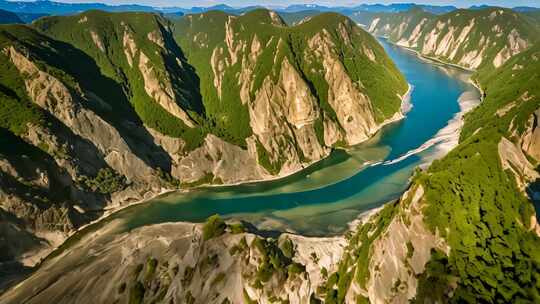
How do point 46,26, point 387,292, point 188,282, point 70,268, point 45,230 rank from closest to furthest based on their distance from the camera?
1. point 387,292
2. point 188,282
3. point 70,268
4. point 45,230
5. point 46,26

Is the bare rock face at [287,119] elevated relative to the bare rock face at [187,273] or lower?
lower

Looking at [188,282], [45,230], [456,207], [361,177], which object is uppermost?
[456,207]

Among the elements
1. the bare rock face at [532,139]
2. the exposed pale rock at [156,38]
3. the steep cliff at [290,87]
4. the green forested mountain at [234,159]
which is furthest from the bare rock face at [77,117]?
the bare rock face at [532,139]

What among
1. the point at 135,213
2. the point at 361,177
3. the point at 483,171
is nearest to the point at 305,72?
the point at 361,177

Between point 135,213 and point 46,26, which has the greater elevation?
point 46,26

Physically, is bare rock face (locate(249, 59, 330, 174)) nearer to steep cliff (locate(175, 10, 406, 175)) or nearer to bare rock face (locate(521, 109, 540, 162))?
steep cliff (locate(175, 10, 406, 175))

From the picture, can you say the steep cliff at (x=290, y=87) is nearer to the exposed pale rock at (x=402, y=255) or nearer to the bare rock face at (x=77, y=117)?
the bare rock face at (x=77, y=117)

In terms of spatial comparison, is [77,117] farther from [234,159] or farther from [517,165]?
[517,165]

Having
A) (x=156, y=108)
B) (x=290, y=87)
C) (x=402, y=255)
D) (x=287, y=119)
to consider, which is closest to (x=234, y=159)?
(x=287, y=119)

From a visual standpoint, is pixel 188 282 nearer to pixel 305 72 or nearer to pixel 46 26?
pixel 305 72
